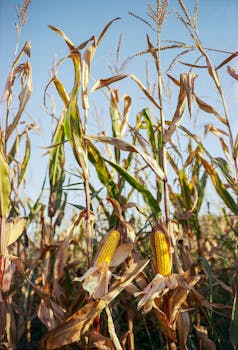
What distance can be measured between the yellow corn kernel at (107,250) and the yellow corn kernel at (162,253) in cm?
19

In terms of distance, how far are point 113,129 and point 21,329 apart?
142 centimetres

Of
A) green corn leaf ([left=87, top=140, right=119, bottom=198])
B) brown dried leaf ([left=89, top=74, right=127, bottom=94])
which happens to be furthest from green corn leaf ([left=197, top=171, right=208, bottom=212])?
brown dried leaf ([left=89, top=74, right=127, bottom=94])

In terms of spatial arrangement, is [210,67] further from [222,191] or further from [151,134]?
[222,191]

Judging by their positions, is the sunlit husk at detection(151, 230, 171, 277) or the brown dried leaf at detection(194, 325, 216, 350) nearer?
the sunlit husk at detection(151, 230, 171, 277)

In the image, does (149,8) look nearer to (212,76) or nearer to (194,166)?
(212,76)

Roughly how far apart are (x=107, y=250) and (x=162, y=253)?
0.25 m

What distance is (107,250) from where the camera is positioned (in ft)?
5.46

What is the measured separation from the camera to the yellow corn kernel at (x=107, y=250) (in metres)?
1.65

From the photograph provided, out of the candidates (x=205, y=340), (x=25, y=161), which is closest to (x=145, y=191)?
(x=205, y=340)

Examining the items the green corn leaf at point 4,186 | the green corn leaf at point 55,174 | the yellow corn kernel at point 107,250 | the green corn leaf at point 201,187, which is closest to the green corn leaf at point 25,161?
the green corn leaf at point 55,174

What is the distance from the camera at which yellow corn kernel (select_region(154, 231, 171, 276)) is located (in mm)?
1661

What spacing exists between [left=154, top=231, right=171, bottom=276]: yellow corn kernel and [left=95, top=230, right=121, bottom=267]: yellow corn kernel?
0.61ft

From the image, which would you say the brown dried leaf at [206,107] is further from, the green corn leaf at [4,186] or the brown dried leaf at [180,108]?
the green corn leaf at [4,186]

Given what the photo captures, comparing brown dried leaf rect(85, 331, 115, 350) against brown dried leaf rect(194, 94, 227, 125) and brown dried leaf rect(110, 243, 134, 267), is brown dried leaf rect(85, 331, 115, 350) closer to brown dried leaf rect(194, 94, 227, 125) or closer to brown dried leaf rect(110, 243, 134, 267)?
brown dried leaf rect(110, 243, 134, 267)
